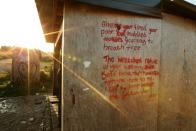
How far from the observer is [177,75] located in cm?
463

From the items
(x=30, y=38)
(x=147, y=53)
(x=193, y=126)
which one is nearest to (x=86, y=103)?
(x=147, y=53)

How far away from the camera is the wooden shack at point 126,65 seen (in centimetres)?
358

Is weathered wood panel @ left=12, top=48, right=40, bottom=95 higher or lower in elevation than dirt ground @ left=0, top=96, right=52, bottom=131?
higher

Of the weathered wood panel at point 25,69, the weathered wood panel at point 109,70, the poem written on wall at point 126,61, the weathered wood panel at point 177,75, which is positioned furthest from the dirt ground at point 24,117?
the weathered wood panel at point 25,69

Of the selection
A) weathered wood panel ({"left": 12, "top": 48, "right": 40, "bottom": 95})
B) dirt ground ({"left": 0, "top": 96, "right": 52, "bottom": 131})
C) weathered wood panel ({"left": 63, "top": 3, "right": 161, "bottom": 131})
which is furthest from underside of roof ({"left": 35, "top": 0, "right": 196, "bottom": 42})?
weathered wood panel ({"left": 12, "top": 48, "right": 40, "bottom": 95})

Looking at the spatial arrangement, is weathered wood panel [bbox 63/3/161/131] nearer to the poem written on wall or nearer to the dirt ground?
the poem written on wall

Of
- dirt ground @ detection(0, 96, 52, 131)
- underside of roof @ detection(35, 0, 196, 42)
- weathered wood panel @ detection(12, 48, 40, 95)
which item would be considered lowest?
dirt ground @ detection(0, 96, 52, 131)

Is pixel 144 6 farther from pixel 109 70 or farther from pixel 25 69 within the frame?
pixel 25 69

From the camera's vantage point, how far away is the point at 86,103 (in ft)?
12.0

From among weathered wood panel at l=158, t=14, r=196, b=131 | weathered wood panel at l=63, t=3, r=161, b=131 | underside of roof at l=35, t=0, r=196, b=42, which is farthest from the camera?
weathered wood panel at l=158, t=14, r=196, b=131

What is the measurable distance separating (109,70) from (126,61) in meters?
0.36

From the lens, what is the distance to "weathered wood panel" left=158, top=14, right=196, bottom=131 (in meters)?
4.42

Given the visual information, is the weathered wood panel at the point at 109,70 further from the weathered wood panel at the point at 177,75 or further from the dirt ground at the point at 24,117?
the dirt ground at the point at 24,117

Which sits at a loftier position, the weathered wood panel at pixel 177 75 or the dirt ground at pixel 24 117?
the weathered wood panel at pixel 177 75
